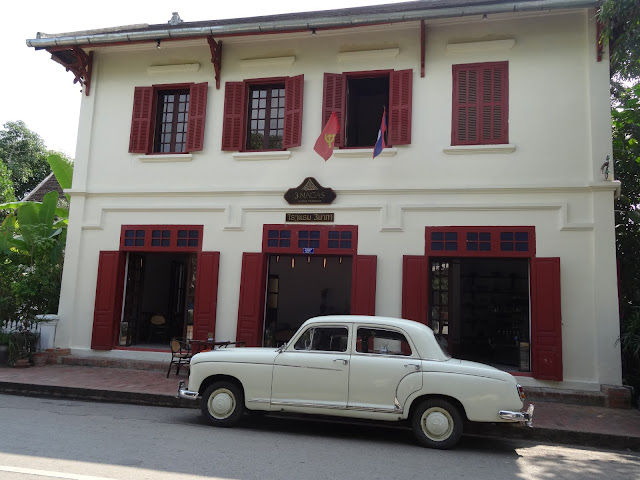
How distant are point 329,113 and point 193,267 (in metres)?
4.72

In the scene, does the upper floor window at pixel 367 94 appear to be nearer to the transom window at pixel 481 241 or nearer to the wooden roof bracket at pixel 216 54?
the transom window at pixel 481 241

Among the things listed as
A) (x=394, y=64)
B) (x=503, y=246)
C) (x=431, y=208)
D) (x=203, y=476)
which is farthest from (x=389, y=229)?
(x=203, y=476)

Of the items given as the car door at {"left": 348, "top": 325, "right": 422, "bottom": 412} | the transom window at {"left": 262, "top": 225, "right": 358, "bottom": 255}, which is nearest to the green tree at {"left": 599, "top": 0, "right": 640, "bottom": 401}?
the car door at {"left": 348, "top": 325, "right": 422, "bottom": 412}

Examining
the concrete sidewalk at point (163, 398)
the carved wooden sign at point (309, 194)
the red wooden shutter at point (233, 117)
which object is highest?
the red wooden shutter at point (233, 117)

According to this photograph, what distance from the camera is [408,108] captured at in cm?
1072

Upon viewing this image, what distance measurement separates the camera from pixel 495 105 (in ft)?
34.0

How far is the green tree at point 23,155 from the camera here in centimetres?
2994

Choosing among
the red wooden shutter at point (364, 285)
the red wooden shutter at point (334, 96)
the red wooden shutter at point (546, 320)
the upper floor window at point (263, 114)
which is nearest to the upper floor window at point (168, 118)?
the upper floor window at point (263, 114)

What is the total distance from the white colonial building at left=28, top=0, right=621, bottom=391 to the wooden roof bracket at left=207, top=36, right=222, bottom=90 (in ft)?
0.17

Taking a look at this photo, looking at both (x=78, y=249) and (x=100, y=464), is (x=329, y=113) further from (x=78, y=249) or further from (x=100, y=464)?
(x=100, y=464)

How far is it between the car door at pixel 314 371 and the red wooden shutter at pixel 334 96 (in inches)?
212

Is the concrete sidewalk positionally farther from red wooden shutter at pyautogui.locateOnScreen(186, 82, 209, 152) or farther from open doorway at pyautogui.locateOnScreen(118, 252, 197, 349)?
red wooden shutter at pyautogui.locateOnScreen(186, 82, 209, 152)

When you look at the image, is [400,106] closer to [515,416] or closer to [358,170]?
[358,170]

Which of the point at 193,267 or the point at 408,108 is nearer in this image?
the point at 408,108
